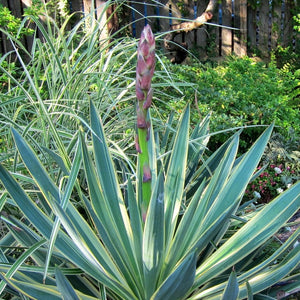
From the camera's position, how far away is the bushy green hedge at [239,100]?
10.0 feet

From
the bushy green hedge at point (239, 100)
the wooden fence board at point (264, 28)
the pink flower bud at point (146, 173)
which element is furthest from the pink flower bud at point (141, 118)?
the wooden fence board at point (264, 28)

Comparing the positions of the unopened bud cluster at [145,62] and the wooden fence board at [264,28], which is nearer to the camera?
the unopened bud cluster at [145,62]

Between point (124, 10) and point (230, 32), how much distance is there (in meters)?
1.72

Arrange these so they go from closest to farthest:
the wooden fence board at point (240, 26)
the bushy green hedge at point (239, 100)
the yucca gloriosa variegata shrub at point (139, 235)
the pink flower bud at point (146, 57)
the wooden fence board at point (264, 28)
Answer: the pink flower bud at point (146, 57)
the yucca gloriosa variegata shrub at point (139, 235)
the bushy green hedge at point (239, 100)
the wooden fence board at point (240, 26)
the wooden fence board at point (264, 28)

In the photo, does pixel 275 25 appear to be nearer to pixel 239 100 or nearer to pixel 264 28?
pixel 264 28

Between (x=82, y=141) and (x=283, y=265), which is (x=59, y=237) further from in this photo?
(x=283, y=265)

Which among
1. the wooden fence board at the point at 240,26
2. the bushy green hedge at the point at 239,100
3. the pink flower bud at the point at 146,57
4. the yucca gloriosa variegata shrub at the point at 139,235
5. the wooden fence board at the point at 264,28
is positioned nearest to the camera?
the pink flower bud at the point at 146,57

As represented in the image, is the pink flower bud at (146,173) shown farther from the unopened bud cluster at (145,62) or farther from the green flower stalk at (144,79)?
the unopened bud cluster at (145,62)

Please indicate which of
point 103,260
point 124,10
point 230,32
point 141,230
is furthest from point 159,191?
point 230,32

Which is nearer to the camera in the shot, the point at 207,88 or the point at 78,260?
the point at 78,260

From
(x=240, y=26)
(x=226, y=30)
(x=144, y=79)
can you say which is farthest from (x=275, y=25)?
(x=144, y=79)

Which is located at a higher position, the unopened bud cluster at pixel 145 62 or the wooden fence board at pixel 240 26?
the unopened bud cluster at pixel 145 62

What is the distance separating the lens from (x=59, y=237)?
137 centimetres

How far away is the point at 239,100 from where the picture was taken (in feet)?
11.2
